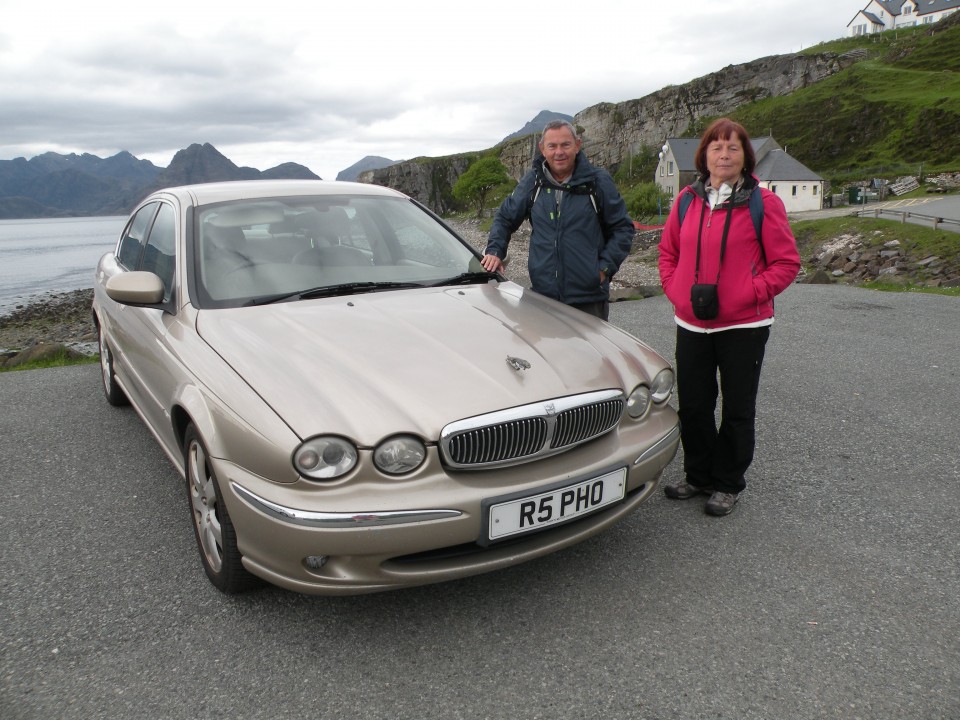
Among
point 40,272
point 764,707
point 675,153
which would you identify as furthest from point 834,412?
point 675,153

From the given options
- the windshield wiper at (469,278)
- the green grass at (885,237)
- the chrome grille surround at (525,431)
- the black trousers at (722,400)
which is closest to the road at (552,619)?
the black trousers at (722,400)

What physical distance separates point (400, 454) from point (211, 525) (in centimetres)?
99

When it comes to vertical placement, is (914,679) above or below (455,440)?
below

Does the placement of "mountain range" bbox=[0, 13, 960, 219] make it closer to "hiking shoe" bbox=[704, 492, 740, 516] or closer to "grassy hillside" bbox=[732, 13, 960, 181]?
"grassy hillside" bbox=[732, 13, 960, 181]

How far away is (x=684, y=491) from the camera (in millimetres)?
3631

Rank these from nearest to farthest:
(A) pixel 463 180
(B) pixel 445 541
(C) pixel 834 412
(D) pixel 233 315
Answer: (B) pixel 445 541
(D) pixel 233 315
(C) pixel 834 412
(A) pixel 463 180

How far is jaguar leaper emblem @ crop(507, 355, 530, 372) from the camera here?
8.73ft

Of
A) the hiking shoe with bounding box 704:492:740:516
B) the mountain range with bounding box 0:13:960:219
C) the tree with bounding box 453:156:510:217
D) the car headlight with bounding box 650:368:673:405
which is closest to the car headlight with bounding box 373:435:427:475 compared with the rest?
the car headlight with bounding box 650:368:673:405

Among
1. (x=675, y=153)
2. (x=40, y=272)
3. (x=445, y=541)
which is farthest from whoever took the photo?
(x=675, y=153)

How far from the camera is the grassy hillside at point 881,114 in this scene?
5881cm

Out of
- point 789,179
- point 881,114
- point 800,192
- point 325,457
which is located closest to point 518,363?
point 325,457

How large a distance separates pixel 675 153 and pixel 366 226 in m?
70.3

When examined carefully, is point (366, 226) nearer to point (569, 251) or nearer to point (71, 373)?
point (569, 251)

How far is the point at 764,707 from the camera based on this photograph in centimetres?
211
